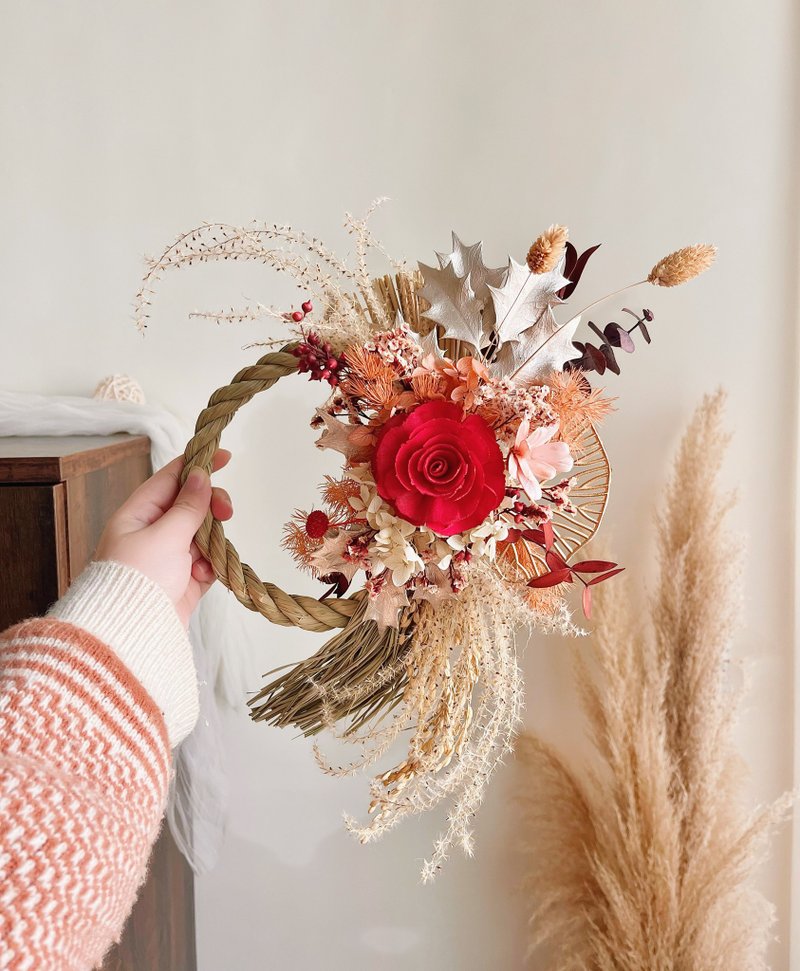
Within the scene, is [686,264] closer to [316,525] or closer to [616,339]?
[616,339]

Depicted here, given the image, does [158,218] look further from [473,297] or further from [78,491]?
[473,297]

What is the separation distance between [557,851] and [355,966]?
516mm

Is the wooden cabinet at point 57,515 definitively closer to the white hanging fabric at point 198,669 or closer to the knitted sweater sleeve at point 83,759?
the white hanging fabric at point 198,669

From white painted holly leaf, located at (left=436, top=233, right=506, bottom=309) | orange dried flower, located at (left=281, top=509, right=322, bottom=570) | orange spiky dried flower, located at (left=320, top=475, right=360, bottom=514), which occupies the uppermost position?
white painted holly leaf, located at (left=436, top=233, right=506, bottom=309)

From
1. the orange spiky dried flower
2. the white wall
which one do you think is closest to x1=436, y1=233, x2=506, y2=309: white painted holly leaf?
the orange spiky dried flower

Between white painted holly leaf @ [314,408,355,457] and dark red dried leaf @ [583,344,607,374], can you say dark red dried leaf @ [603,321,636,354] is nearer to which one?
dark red dried leaf @ [583,344,607,374]

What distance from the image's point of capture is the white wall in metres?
1.32

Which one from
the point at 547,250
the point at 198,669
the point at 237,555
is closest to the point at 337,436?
the point at 237,555

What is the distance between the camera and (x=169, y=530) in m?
0.75

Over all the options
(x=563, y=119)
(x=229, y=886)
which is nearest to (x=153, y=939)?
(x=229, y=886)

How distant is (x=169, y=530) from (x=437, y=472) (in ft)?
0.95

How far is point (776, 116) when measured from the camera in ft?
4.29

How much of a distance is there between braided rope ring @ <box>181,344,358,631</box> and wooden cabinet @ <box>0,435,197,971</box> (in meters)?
0.20

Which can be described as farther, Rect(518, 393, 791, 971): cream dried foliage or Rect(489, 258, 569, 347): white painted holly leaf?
Rect(518, 393, 791, 971): cream dried foliage
